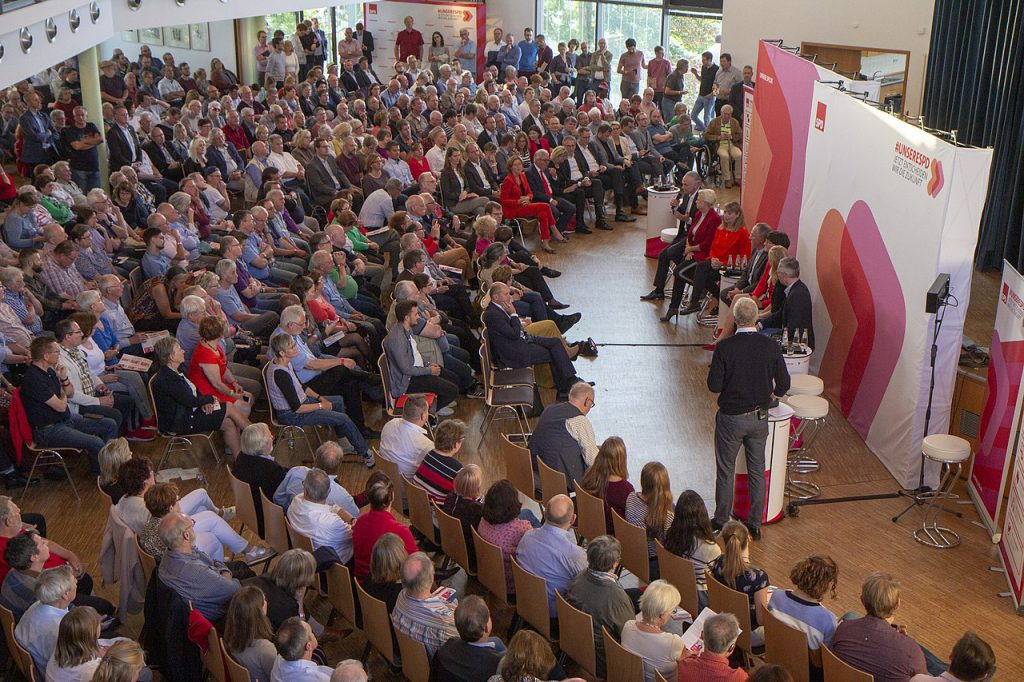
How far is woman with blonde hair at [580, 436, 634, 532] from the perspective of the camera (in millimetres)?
5367

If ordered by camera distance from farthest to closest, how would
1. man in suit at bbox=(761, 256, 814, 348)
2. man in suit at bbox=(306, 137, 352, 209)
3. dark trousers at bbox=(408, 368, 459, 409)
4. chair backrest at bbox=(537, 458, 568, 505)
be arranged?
1. man in suit at bbox=(306, 137, 352, 209)
2. man in suit at bbox=(761, 256, 814, 348)
3. dark trousers at bbox=(408, 368, 459, 409)
4. chair backrest at bbox=(537, 458, 568, 505)

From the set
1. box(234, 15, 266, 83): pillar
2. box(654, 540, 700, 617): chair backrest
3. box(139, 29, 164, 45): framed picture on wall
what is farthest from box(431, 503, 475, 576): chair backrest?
box(139, 29, 164, 45): framed picture on wall

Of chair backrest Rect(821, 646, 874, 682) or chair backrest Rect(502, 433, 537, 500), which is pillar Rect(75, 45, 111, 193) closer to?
chair backrest Rect(502, 433, 537, 500)

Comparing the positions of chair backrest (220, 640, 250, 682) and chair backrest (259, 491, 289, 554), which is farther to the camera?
chair backrest (259, 491, 289, 554)

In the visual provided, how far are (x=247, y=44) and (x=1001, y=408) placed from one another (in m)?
15.3

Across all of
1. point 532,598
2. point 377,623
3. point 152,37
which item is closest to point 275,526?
point 377,623

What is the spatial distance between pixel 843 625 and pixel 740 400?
1830mm

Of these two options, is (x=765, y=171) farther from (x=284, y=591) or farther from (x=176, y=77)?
(x=176, y=77)

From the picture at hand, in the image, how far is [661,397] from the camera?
806 centimetres

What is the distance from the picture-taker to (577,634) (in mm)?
4375

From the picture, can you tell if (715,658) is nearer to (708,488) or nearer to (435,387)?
(708,488)

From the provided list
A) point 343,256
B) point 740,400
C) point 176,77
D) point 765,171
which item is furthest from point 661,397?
point 176,77

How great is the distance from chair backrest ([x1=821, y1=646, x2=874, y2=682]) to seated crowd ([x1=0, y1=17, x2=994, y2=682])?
12 cm

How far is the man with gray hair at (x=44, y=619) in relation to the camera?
4.16 meters
